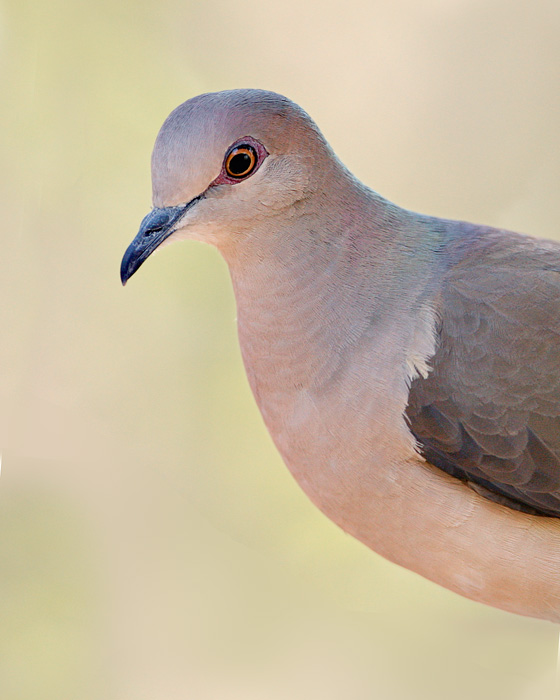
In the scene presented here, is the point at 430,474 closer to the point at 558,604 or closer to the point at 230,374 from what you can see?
the point at 558,604

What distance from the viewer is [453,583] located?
3.94ft

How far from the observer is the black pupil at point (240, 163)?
3.51ft

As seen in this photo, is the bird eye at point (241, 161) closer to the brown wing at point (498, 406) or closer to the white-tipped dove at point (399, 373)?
the white-tipped dove at point (399, 373)

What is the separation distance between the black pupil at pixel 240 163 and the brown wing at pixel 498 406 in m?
0.33

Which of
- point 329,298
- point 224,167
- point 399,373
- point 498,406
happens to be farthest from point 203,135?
point 498,406

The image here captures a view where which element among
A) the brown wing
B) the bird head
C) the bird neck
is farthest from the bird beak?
the brown wing

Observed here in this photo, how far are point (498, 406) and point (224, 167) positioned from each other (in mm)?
465

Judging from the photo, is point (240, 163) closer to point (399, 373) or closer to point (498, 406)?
point (399, 373)

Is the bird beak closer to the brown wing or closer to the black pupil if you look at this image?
the black pupil

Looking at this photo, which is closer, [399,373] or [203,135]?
[203,135]

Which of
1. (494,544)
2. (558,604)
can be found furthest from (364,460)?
(558,604)

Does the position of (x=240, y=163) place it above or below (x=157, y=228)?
above

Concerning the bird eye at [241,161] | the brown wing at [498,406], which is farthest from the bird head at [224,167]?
the brown wing at [498,406]

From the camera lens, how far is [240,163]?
1076 mm
